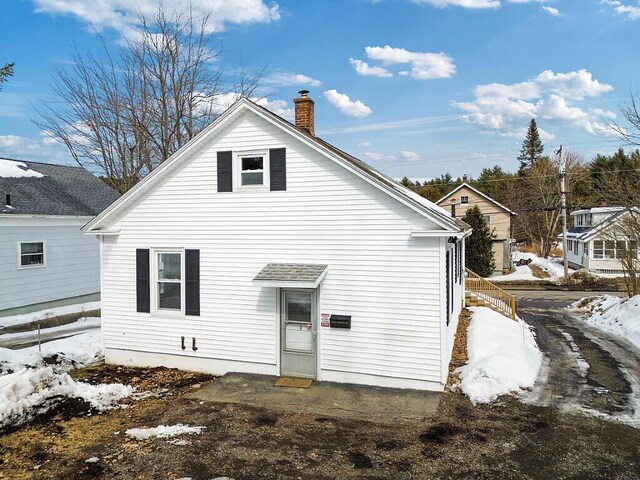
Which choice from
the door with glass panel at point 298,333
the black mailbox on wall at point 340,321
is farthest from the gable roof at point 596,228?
the door with glass panel at point 298,333

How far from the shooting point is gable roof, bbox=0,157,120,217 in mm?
17594

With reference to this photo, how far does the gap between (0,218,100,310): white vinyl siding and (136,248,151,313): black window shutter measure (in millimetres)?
8648

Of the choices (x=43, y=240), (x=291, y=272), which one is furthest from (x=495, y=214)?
(x=43, y=240)

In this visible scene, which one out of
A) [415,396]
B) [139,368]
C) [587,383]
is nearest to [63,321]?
[139,368]

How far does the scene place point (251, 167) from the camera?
34.6 feet

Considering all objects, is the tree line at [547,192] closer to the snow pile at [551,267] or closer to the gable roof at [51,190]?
the snow pile at [551,267]

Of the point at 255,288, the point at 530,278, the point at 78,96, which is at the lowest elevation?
the point at 530,278

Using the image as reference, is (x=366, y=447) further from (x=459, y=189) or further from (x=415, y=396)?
(x=459, y=189)

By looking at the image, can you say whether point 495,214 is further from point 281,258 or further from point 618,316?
point 281,258

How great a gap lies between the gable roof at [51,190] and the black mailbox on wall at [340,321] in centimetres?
1359

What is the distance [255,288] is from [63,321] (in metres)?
10.9

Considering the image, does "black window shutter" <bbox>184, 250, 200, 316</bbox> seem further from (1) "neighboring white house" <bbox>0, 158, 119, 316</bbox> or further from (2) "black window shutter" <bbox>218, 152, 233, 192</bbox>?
(1) "neighboring white house" <bbox>0, 158, 119, 316</bbox>

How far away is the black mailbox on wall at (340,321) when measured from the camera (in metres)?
9.51

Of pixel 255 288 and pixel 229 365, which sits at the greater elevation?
pixel 255 288
